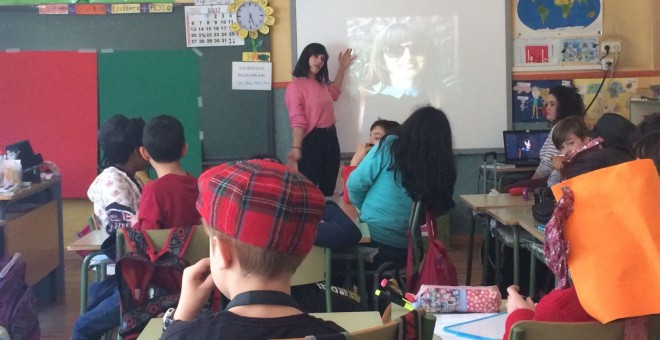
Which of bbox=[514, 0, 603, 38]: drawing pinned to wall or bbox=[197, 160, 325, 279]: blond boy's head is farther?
bbox=[514, 0, 603, 38]: drawing pinned to wall

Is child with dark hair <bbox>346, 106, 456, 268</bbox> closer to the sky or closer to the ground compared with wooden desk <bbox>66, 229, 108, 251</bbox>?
closer to the sky

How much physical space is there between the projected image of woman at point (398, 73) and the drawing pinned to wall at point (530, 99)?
62 centimetres

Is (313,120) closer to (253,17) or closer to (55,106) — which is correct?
(253,17)

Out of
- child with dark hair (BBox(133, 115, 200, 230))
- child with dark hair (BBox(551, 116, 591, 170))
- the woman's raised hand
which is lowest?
child with dark hair (BBox(133, 115, 200, 230))

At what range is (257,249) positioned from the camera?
1.34 meters

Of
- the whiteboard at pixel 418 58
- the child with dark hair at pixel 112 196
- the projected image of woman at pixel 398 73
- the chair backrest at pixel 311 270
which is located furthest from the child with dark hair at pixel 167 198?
the projected image of woman at pixel 398 73

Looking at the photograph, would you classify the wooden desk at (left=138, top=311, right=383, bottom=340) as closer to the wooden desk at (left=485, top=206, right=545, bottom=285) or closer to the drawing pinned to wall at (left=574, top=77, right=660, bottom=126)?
the wooden desk at (left=485, top=206, right=545, bottom=285)

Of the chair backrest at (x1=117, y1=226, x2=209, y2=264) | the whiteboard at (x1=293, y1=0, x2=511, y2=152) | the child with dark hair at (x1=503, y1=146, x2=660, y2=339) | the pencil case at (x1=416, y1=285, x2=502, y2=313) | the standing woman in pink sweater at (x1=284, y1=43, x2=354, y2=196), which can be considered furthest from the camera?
the whiteboard at (x1=293, y1=0, x2=511, y2=152)

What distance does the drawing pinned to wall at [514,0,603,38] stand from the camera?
20.5 feet

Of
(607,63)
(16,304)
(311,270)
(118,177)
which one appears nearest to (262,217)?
(311,270)

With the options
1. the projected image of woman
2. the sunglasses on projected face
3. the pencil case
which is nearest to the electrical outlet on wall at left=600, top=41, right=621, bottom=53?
the projected image of woman

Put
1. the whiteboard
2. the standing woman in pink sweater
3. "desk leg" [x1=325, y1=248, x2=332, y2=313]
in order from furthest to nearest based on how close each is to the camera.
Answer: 1. the whiteboard
2. the standing woman in pink sweater
3. "desk leg" [x1=325, y1=248, x2=332, y2=313]

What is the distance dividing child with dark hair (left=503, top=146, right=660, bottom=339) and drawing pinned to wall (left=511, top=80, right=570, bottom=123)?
4842mm

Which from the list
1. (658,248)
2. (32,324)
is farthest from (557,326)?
(32,324)
